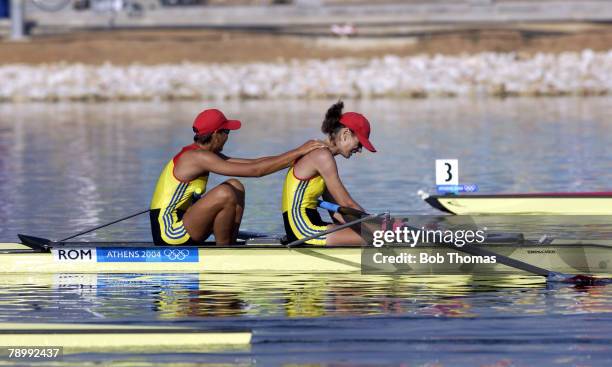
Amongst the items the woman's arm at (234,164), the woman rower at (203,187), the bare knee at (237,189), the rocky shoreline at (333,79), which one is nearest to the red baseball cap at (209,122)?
the woman rower at (203,187)

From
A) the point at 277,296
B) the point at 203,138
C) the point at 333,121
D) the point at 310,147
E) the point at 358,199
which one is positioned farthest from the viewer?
the point at 358,199

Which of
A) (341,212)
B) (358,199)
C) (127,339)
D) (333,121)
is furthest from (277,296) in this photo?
(358,199)

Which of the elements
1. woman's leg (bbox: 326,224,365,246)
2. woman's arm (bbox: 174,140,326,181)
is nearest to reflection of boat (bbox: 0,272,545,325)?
woman's leg (bbox: 326,224,365,246)

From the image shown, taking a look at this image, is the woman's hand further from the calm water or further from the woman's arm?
the calm water

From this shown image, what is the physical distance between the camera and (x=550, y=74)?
169 feet

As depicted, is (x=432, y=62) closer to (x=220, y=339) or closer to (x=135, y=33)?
(x=135, y=33)

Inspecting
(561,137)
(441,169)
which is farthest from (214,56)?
(441,169)

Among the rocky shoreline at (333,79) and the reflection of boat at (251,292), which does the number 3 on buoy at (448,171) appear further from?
the rocky shoreline at (333,79)

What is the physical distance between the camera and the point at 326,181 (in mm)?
14641

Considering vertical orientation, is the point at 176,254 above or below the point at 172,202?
below

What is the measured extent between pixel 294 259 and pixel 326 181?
2.74 feet

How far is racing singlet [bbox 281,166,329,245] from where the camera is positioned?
48.4 ft

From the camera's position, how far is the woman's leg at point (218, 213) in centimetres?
1466

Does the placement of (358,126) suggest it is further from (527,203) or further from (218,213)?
(527,203)
